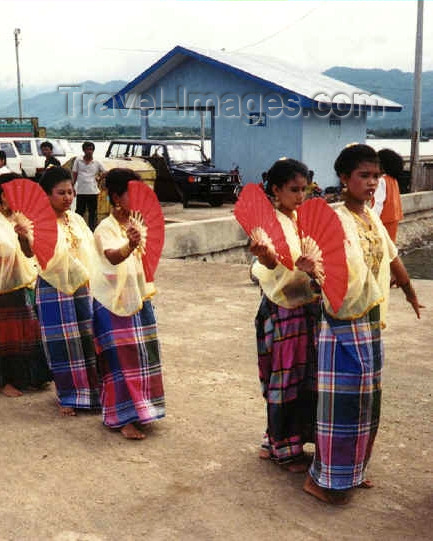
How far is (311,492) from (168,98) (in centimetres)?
1920

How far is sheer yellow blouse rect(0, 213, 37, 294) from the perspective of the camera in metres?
4.84

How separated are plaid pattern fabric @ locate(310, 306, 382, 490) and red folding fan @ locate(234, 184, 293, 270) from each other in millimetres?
395

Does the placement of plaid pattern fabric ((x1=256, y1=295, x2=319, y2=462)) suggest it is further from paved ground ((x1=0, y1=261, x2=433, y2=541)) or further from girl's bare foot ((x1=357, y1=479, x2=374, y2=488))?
girl's bare foot ((x1=357, y1=479, x2=374, y2=488))

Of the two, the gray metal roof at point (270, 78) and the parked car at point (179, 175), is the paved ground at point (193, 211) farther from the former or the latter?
the gray metal roof at point (270, 78)

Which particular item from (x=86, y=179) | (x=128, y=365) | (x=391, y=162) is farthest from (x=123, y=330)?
(x=86, y=179)

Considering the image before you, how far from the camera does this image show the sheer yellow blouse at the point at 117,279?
4.09 metres

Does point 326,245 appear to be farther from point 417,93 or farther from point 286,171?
point 417,93

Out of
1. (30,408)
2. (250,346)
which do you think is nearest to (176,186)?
(250,346)

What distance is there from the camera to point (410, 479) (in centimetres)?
367

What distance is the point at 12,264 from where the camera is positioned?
4.89 metres

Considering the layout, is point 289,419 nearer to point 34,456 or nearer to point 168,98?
point 34,456

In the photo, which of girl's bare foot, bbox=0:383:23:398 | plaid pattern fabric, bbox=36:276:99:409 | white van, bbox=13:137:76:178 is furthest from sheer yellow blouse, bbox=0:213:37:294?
white van, bbox=13:137:76:178

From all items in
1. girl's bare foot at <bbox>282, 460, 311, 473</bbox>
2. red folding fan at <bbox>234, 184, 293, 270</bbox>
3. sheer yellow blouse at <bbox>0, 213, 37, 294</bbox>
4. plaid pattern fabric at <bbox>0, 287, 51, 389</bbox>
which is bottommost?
girl's bare foot at <bbox>282, 460, 311, 473</bbox>

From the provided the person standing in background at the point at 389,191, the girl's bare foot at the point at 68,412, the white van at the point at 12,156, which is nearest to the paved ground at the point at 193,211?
the white van at the point at 12,156
